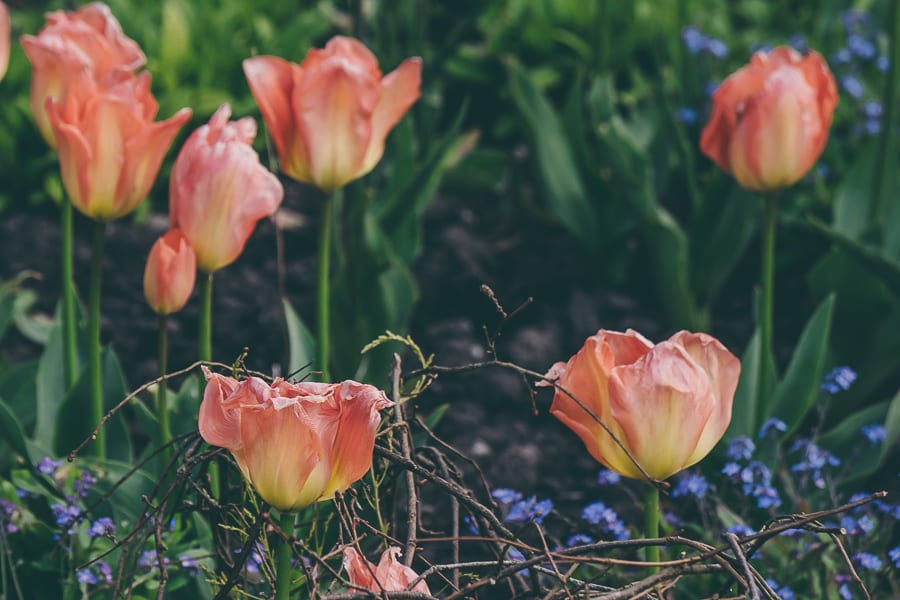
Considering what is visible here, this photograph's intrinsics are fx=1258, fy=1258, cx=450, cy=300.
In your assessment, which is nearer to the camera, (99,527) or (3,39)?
(99,527)

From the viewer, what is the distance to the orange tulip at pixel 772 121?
1906mm

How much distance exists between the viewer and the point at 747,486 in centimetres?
180

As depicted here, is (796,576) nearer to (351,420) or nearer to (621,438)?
(621,438)

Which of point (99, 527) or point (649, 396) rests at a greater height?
point (649, 396)

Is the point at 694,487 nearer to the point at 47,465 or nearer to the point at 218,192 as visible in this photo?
the point at 218,192

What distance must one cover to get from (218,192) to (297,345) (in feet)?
1.88

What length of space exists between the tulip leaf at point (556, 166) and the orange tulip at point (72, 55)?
123cm

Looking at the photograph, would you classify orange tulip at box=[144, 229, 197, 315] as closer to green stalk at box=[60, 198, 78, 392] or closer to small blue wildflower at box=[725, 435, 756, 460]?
green stalk at box=[60, 198, 78, 392]

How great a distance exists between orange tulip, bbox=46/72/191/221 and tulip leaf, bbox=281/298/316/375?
0.42 meters

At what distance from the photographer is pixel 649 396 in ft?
3.99

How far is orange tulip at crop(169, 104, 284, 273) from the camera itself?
1563 mm

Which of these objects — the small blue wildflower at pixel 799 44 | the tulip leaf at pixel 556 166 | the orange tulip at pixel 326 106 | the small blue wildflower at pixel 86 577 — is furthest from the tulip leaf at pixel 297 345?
the small blue wildflower at pixel 799 44

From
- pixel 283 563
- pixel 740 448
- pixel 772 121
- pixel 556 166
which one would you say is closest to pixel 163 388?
pixel 283 563

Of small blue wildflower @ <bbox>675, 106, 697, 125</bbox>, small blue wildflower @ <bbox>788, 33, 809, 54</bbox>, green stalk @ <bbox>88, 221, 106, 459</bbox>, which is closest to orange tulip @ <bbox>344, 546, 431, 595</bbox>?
green stalk @ <bbox>88, 221, 106, 459</bbox>
